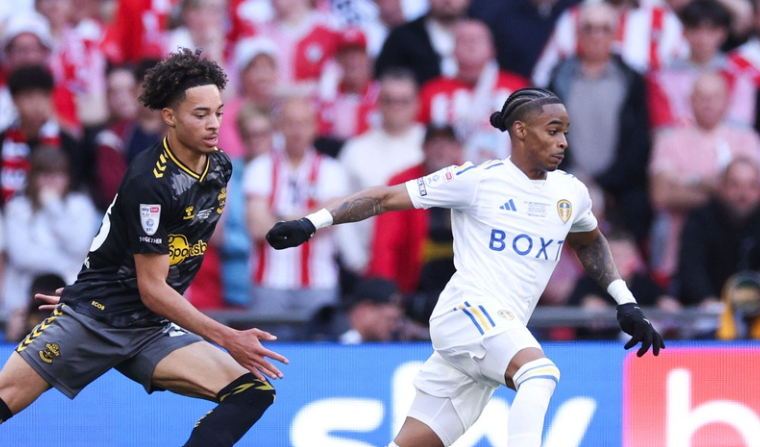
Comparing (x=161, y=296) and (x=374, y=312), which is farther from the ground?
(x=374, y=312)

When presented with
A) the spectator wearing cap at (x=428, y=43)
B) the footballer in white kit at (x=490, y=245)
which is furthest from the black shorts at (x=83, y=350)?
the spectator wearing cap at (x=428, y=43)

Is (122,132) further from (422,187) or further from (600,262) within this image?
(600,262)

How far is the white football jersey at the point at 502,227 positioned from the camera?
6.46 m

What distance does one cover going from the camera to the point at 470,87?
10.8 m

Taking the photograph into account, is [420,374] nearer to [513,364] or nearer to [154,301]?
[513,364]

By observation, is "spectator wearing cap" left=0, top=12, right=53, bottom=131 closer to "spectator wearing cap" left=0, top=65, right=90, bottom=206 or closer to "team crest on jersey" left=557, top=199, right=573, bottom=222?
"spectator wearing cap" left=0, top=65, right=90, bottom=206

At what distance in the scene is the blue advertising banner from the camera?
323 inches

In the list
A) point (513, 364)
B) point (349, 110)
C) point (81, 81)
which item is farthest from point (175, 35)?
point (513, 364)

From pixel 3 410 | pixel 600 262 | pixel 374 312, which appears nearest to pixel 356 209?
pixel 600 262

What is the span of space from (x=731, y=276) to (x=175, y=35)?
5.10 m

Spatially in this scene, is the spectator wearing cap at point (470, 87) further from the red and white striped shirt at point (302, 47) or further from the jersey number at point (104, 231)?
the jersey number at point (104, 231)

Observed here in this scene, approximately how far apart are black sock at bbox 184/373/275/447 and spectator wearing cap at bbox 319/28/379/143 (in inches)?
195

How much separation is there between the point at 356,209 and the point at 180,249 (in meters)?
0.90

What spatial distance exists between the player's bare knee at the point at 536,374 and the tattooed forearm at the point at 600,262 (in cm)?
98
